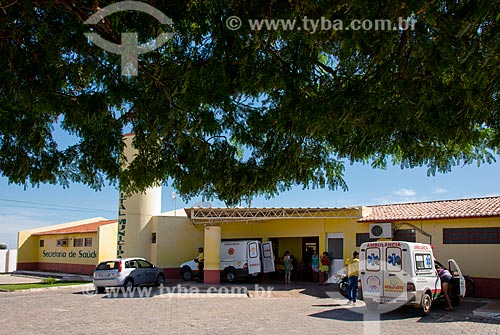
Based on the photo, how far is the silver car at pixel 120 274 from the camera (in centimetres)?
2125

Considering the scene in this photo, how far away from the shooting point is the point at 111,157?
6004 millimetres

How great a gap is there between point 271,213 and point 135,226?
7.55 m

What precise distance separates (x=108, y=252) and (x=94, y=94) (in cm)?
2452

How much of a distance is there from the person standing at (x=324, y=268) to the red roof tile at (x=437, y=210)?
2443mm

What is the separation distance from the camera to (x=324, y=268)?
2348 centimetres

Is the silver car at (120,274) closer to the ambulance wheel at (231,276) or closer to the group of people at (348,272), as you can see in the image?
the group of people at (348,272)

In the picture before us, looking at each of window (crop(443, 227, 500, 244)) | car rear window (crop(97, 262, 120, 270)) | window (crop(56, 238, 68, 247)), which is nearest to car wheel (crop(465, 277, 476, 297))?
window (crop(443, 227, 500, 244))

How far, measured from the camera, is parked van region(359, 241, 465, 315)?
47.0ft

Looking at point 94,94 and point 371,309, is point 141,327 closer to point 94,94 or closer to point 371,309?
point 371,309

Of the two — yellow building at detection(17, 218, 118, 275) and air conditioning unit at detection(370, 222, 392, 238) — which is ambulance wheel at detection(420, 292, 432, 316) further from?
yellow building at detection(17, 218, 118, 275)

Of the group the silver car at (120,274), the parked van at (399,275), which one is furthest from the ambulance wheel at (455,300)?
the silver car at (120,274)

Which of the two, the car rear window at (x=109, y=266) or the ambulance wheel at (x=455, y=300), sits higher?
the car rear window at (x=109, y=266)

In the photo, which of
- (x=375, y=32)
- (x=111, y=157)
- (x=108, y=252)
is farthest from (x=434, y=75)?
(x=108, y=252)

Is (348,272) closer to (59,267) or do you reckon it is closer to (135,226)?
(135,226)
